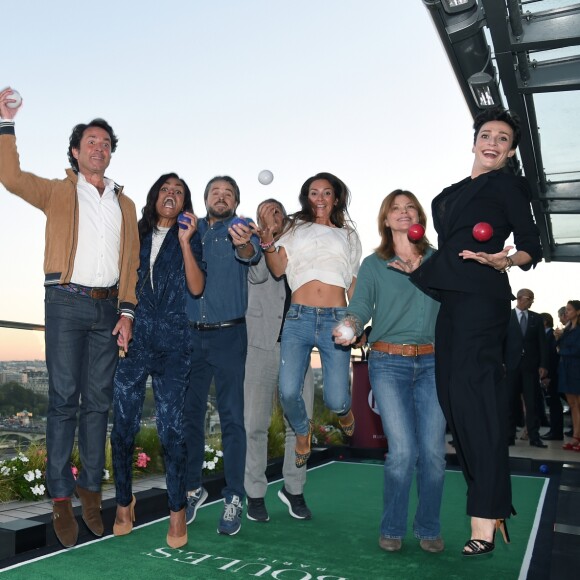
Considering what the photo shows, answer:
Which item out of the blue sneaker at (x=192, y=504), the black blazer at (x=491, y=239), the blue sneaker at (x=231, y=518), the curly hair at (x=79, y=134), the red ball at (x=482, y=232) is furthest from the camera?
the blue sneaker at (x=192, y=504)

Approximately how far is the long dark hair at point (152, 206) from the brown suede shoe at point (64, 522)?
1634mm

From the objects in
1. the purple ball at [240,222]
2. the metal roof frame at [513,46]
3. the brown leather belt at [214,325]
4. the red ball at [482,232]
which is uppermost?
the metal roof frame at [513,46]

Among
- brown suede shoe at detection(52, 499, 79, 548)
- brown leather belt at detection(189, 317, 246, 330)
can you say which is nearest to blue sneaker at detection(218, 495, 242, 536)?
brown suede shoe at detection(52, 499, 79, 548)

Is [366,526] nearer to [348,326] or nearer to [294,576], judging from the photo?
[294,576]

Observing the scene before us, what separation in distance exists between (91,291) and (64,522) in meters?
1.28

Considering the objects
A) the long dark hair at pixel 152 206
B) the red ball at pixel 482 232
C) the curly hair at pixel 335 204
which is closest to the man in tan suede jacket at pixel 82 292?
the long dark hair at pixel 152 206

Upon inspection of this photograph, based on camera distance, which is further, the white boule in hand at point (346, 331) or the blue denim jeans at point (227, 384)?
the blue denim jeans at point (227, 384)

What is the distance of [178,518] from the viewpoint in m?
3.88

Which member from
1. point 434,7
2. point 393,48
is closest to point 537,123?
point 393,48

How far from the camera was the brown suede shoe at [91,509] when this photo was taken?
3.88 meters

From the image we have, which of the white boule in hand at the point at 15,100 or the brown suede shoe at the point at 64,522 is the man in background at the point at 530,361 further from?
the white boule in hand at the point at 15,100

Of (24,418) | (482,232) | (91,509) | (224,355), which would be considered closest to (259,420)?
(224,355)

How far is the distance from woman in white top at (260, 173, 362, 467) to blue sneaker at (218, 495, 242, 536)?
0.51 m

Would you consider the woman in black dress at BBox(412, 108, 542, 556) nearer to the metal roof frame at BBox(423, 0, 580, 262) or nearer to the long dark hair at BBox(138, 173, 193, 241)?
the long dark hair at BBox(138, 173, 193, 241)
